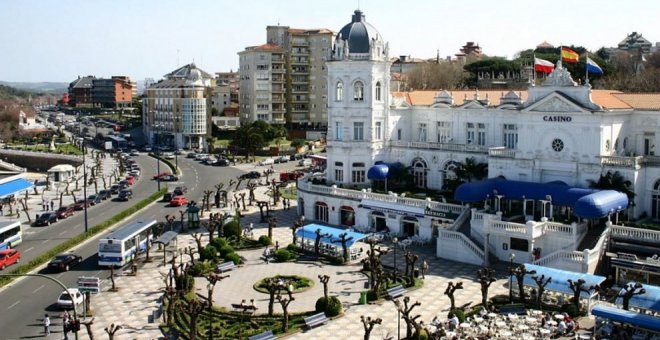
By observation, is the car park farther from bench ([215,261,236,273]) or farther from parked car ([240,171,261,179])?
parked car ([240,171,261,179])

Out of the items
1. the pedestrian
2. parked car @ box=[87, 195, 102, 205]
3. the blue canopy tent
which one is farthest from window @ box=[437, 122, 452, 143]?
the pedestrian

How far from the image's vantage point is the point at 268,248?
56.4m

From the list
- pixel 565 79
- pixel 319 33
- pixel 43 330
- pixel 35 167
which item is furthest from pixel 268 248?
pixel 319 33

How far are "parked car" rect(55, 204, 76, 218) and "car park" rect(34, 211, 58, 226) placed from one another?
2.31 ft

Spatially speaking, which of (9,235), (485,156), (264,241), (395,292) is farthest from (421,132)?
(9,235)

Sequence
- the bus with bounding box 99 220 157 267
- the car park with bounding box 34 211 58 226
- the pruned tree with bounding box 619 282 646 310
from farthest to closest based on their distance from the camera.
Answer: the car park with bounding box 34 211 58 226 < the bus with bounding box 99 220 157 267 < the pruned tree with bounding box 619 282 646 310

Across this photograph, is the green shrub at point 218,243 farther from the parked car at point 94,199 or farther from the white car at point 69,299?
the parked car at point 94,199

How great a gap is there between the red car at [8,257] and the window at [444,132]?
1533 inches

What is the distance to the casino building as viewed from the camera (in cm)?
5075

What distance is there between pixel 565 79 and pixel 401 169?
1839cm

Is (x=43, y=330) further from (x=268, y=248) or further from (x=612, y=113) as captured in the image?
(x=612, y=113)

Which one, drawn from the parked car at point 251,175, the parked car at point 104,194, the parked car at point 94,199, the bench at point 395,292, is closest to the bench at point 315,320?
the bench at point 395,292

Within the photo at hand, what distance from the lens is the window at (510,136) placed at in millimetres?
61781

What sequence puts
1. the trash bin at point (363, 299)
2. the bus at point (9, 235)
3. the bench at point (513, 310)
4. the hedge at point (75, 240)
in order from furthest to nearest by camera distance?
the bus at point (9, 235) → the hedge at point (75, 240) → the trash bin at point (363, 299) → the bench at point (513, 310)
